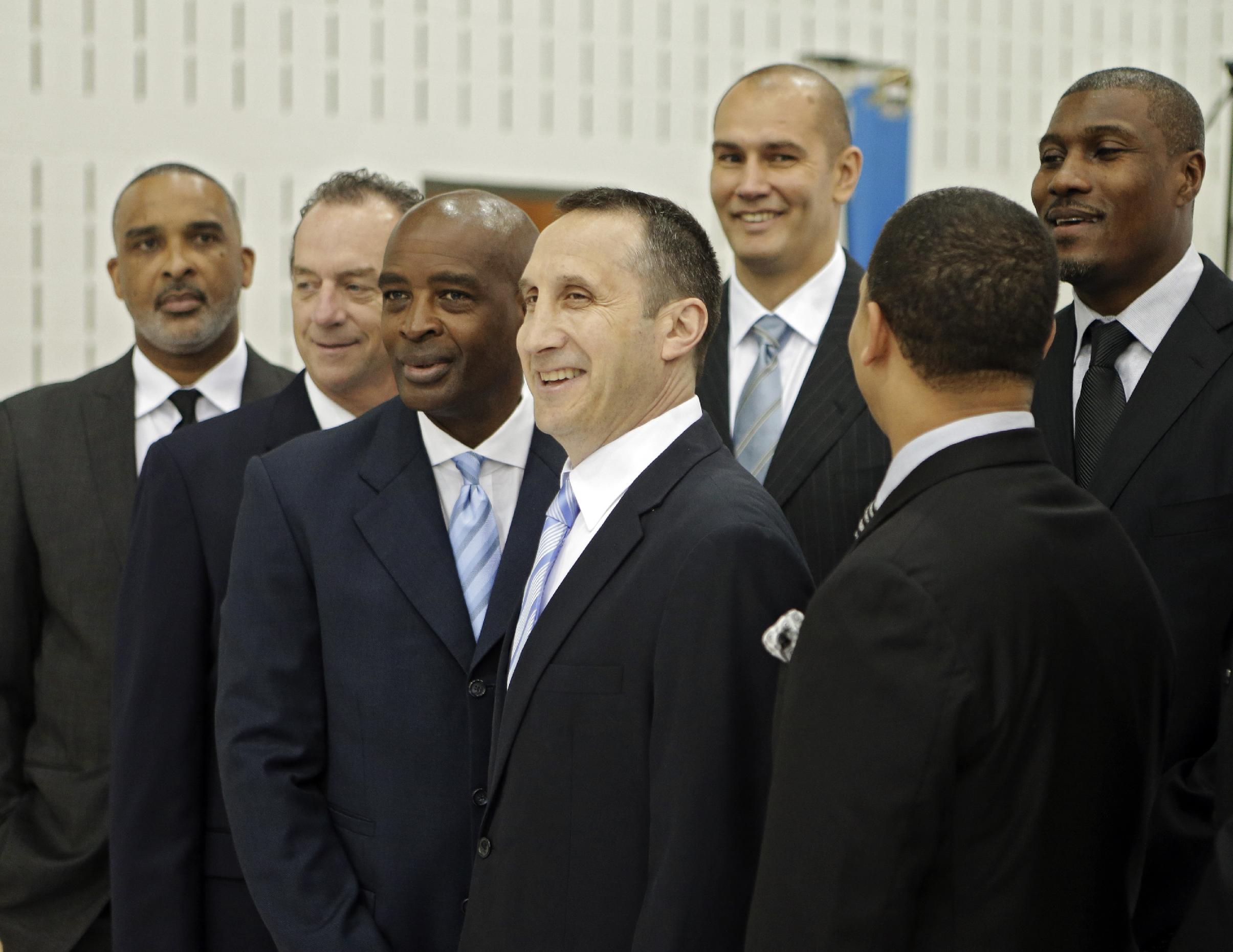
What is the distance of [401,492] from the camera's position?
209 centimetres

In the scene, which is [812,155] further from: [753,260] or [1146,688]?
[1146,688]

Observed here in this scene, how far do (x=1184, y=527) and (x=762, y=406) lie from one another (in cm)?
89

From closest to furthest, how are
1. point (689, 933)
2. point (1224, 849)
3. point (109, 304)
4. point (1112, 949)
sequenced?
point (1224, 849) → point (1112, 949) → point (689, 933) → point (109, 304)

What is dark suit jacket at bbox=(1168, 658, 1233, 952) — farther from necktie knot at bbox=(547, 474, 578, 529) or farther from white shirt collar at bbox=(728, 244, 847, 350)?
white shirt collar at bbox=(728, 244, 847, 350)

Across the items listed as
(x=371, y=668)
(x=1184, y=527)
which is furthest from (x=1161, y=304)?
(x=371, y=668)

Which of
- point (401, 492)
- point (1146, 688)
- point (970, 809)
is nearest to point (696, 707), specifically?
point (970, 809)

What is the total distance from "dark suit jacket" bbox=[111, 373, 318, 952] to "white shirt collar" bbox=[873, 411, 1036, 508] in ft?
4.16

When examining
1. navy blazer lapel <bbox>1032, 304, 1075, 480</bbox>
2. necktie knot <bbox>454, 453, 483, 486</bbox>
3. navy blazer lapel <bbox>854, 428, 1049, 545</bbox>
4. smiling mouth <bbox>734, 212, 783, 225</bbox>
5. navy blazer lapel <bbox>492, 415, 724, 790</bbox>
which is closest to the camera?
navy blazer lapel <bbox>854, 428, 1049, 545</bbox>

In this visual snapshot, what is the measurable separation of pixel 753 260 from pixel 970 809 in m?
1.72

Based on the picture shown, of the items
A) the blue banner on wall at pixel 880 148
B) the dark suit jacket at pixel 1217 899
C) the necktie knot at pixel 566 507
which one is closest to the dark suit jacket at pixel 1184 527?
the dark suit jacket at pixel 1217 899

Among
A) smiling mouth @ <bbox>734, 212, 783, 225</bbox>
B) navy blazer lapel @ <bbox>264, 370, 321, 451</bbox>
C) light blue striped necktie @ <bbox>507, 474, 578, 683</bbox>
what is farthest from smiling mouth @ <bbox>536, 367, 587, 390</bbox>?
smiling mouth @ <bbox>734, 212, 783, 225</bbox>

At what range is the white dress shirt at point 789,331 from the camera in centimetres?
273

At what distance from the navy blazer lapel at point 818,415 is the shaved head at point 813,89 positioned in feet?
1.68

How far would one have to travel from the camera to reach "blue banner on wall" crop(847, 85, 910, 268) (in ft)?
20.8
